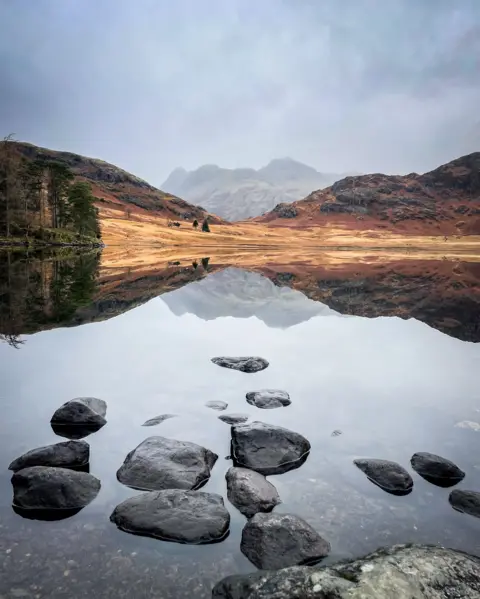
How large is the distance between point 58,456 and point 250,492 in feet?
12.5

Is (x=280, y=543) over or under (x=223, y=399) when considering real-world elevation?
over

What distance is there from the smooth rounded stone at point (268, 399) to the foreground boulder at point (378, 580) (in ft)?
20.6

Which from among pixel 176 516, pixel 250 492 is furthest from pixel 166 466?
pixel 250 492

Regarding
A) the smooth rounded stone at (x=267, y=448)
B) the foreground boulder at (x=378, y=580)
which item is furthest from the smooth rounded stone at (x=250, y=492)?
the foreground boulder at (x=378, y=580)

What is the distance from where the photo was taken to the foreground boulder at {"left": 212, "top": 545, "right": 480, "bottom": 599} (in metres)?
4.61

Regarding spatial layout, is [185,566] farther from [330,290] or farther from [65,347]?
[330,290]

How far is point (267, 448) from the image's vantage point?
8.96m

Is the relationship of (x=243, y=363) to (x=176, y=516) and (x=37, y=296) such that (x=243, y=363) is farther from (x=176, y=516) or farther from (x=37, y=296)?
(x=37, y=296)

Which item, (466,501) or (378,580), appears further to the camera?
(466,501)

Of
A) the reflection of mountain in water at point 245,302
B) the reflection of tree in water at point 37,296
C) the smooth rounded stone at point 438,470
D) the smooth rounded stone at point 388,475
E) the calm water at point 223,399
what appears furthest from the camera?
the reflection of mountain in water at point 245,302

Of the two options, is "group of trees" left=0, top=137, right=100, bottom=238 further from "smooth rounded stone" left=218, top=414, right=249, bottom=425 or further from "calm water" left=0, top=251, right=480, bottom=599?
"smooth rounded stone" left=218, top=414, right=249, bottom=425

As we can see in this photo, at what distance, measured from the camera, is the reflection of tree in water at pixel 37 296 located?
66.3 feet

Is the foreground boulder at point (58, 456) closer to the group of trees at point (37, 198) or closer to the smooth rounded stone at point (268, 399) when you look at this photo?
the smooth rounded stone at point (268, 399)

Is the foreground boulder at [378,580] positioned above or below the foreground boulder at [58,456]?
above
